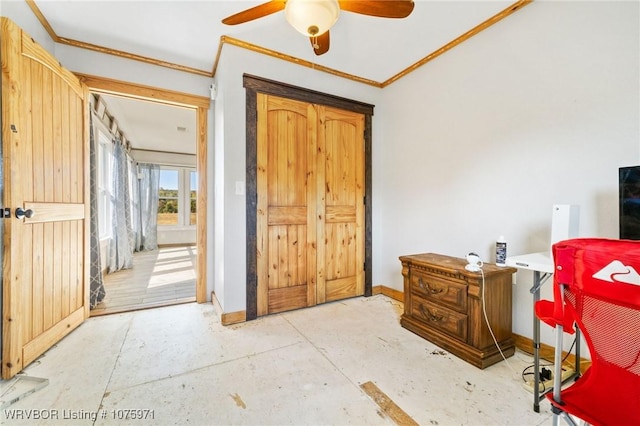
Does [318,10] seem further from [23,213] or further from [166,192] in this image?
[166,192]

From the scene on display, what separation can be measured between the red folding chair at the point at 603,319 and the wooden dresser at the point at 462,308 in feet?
3.08

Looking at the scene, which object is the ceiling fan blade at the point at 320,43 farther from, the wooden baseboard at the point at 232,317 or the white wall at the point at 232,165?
the wooden baseboard at the point at 232,317

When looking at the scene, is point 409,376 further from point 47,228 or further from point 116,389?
point 47,228

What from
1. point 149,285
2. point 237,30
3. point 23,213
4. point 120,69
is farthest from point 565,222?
point 149,285

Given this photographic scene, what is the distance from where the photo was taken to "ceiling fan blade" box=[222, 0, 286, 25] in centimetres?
154

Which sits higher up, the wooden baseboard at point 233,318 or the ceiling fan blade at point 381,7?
the ceiling fan blade at point 381,7

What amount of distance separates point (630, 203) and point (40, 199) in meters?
3.53

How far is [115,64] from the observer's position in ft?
8.54

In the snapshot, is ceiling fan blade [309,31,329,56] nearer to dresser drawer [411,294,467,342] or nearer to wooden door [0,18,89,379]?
wooden door [0,18,89,379]

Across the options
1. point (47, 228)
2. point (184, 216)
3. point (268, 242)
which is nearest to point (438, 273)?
point (268, 242)

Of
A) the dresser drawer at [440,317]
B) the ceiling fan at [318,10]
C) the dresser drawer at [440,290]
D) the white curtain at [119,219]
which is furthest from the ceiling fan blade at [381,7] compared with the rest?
the white curtain at [119,219]

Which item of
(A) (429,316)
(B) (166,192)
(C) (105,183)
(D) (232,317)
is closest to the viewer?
(A) (429,316)

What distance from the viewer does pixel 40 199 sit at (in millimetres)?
1906

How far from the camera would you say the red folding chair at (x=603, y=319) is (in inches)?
30.1
